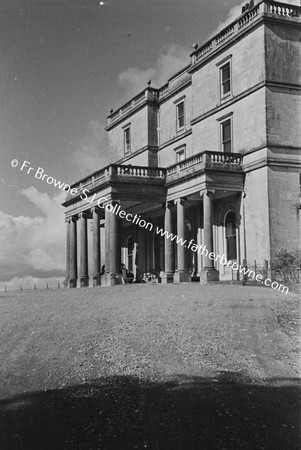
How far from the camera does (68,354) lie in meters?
8.31

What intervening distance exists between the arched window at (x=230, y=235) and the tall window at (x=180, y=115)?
8.80 metres

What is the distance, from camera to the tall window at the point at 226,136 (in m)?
25.7

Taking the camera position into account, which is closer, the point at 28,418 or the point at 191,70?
the point at 28,418

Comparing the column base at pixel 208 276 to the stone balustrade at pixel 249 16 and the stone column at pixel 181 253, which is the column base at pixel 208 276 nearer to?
the stone column at pixel 181 253

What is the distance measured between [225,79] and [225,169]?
593 centimetres

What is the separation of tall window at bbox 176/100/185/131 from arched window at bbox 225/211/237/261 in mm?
8800

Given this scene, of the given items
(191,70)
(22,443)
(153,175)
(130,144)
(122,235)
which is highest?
(191,70)

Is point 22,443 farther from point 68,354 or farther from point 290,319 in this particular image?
point 290,319

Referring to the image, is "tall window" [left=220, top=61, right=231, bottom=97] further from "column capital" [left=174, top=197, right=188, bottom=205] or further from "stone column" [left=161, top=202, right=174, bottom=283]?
"stone column" [left=161, top=202, right=174, bottom=283]

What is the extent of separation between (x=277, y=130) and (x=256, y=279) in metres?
7.19

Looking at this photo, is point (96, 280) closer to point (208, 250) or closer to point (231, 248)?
point (208, 250)

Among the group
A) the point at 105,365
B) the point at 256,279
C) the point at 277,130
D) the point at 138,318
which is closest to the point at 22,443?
the point at 105,365

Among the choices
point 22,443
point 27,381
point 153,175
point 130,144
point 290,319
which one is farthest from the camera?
point 130,144

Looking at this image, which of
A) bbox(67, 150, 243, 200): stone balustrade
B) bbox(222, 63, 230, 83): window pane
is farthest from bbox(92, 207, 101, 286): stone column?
bbox(222, 63, 230, 83): window pane
